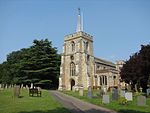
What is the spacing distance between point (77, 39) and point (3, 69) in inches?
1114

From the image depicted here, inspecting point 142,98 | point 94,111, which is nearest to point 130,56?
point 142,98

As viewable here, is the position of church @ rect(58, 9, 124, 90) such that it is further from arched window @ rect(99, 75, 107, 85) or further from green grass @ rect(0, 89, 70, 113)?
green grass @ rect(0, 89, 70, 113)

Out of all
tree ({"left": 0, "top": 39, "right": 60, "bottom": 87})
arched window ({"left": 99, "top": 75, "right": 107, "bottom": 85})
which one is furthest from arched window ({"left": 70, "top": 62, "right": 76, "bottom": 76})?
arched window ({"left": 99, "top": 75, "right": 107, "bottom": 85})

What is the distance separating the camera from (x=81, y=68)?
59656mm

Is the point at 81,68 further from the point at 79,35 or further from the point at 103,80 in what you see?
the point at 79,35

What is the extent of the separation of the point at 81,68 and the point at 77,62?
185 cm

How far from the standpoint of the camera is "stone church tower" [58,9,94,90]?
193ft

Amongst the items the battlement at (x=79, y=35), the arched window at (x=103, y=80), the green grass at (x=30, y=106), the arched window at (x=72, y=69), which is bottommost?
the green grass at (x=30, y=106)

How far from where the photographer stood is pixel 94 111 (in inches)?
661

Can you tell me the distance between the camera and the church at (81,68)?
59.0 m

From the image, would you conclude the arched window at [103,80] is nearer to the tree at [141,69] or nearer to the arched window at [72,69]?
the arched window at [72,69]

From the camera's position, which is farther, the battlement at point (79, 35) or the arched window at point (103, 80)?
the battlement at point (79, 35)

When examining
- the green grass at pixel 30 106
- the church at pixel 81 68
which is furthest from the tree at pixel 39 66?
the green grass at pixel 30 106

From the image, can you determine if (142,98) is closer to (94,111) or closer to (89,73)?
(94,111)
